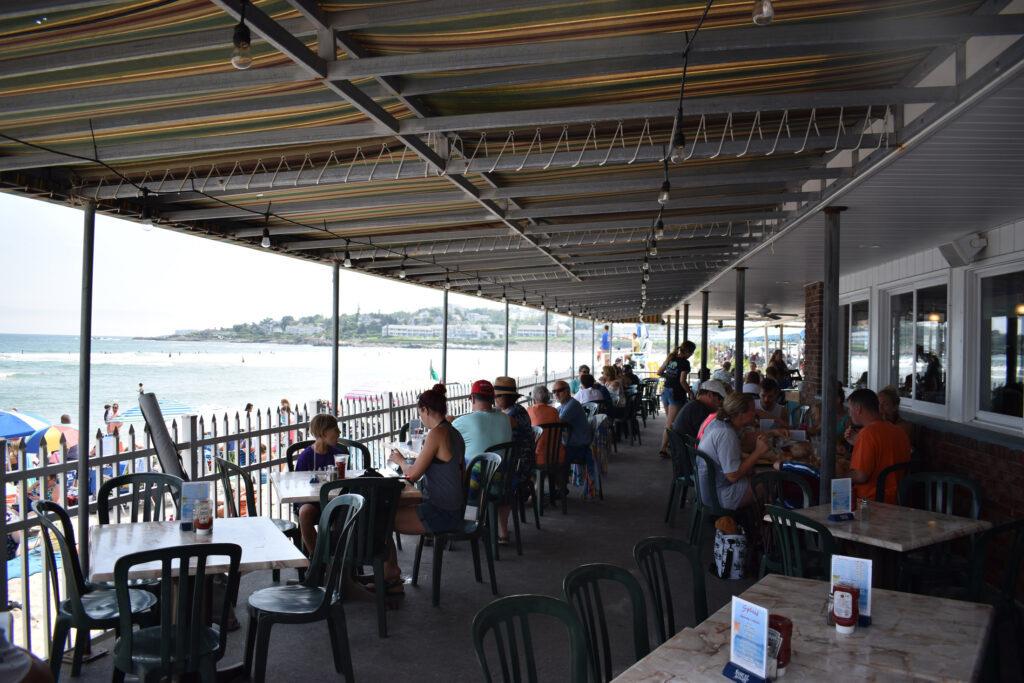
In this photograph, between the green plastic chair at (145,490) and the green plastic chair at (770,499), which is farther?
the green plastic chair at (770,499)

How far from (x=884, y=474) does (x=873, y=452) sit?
15cm

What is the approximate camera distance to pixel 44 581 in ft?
13.1

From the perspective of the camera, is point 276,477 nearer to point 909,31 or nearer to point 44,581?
point 44,581

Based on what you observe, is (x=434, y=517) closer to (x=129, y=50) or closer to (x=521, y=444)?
(x=521, y=444)

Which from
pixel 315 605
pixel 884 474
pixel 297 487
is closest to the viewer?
pixel 315 605

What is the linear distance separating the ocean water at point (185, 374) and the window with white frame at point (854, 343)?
22001 mm

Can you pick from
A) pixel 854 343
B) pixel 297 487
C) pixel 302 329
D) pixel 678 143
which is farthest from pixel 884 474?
pixel 302 329

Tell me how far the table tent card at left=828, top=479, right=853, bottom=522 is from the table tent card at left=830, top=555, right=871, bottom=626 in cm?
154

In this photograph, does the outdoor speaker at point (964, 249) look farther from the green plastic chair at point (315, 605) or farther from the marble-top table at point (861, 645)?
the green plastic chair at point (315, 605)

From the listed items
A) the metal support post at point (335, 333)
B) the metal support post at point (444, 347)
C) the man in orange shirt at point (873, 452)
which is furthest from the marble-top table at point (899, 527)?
the metal support post at point (444, 347)

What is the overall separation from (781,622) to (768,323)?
89.6 ft

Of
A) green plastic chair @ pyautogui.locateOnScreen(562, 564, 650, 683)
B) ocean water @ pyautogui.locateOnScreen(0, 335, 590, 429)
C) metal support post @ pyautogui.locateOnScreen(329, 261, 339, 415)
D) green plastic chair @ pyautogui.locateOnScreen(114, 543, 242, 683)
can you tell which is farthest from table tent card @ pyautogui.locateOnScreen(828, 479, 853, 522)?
ocean water @ pyautogui.locateOnScreen(0, 335, 590, 429)

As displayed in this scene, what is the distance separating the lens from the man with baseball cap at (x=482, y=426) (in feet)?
18.7

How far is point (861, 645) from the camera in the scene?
2.21 meters
